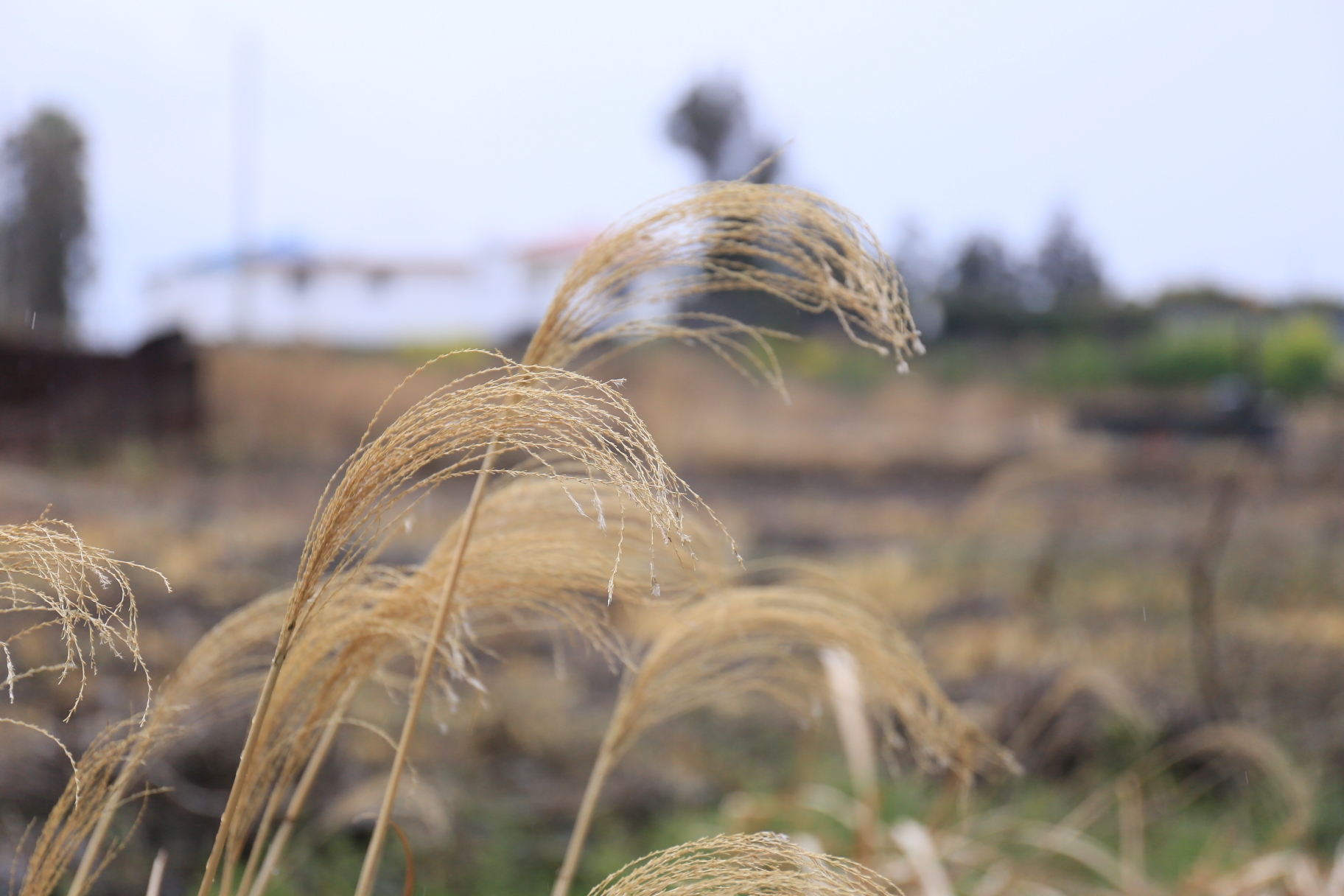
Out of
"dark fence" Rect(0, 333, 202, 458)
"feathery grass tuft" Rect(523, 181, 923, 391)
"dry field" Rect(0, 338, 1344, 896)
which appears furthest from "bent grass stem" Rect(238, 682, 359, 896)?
"dark fence" Rect(0, 333, 202, 458)

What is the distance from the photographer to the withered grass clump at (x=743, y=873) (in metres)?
0.77

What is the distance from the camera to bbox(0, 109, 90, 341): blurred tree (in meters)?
11.3

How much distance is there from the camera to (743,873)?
775 millimetres

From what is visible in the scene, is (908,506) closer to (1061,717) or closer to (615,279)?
(1061,717)

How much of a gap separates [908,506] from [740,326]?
1085 cm

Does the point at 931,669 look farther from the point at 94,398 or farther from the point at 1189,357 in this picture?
the point at 1189,357

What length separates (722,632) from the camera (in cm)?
136

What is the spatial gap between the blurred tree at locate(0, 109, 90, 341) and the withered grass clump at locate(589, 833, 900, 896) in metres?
12.3

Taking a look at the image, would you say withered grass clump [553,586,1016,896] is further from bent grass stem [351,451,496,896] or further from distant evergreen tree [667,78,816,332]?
distant evergreen tree [667,78,816,332]

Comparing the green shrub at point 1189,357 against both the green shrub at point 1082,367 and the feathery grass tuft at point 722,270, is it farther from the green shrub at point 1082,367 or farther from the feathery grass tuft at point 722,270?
the feathery grass tuft at point 722,270

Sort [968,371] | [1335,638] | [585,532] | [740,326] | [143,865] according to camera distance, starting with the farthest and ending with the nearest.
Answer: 1. [968,371]
2. [1335,638]
3. [143,865]
4. [585,532]
5. [740,326]

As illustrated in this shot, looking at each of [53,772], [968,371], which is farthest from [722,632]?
[968,371]

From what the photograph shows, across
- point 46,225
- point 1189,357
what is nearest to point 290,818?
point 46,225

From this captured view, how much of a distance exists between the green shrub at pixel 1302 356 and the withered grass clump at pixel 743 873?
1740 cm
